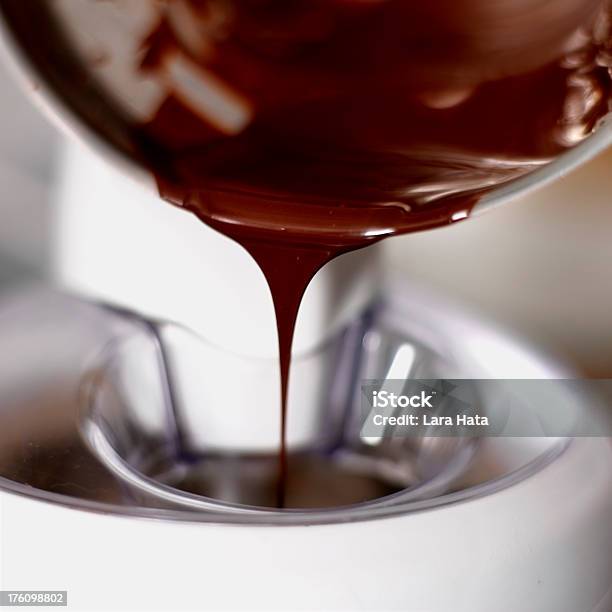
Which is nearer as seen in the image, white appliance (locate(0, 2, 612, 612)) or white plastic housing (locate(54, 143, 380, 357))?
white appliance (locate(0, 2, 612, 612))

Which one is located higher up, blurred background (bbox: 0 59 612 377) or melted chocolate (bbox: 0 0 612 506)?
melted chocolate (bbox: 0 0 612 506)

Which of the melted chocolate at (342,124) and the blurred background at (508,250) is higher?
the melted chocolate at (342,124)

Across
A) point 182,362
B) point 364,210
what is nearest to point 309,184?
point 364,210

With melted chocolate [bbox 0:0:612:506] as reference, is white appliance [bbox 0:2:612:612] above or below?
below

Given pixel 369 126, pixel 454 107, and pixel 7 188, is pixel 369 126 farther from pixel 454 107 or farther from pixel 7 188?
pixel 7 188

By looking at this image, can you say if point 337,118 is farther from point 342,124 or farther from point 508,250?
point 508,250

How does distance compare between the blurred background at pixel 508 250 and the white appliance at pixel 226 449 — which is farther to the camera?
the blurred background at pixel 508 250

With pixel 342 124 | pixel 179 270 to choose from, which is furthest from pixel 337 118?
pixel 179 270

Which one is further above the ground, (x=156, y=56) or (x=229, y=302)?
(x=156, y=56)
